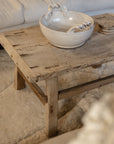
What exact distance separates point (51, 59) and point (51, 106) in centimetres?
23

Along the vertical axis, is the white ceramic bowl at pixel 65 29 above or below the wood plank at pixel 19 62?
above

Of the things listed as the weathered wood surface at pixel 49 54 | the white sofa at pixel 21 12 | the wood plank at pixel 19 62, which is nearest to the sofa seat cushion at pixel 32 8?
the white sofa at pixel 21 12

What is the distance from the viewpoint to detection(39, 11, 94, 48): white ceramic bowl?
0.97 m

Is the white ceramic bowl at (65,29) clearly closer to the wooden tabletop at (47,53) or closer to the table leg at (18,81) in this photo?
the wooden tabletop at (47,53)

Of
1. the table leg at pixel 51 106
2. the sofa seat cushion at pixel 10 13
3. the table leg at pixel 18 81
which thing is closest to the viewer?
the table leg at pixel 51 106

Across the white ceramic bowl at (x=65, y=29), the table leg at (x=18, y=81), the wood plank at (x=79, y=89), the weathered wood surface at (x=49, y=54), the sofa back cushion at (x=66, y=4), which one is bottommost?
the table leg at (x=18, y=81)

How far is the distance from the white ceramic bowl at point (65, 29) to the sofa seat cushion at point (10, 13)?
1.78 ft

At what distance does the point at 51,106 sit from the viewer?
101 cm

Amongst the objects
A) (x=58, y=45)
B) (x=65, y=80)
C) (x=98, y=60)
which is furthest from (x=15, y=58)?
(x=65, y=80)

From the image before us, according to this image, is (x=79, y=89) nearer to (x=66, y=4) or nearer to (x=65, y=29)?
(x=65, y=29)

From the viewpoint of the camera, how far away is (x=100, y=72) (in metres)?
1.61

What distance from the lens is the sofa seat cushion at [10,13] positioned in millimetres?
1576

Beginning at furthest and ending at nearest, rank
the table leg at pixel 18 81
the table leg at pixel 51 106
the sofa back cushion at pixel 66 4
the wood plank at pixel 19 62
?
the sofa back cushion at pixel 66 4, the table leg at pixel 18 81, the table leg at pixel 51 106, the wood plank at pixel 19 62

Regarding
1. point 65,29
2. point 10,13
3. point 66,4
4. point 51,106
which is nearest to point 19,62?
point 51,106
